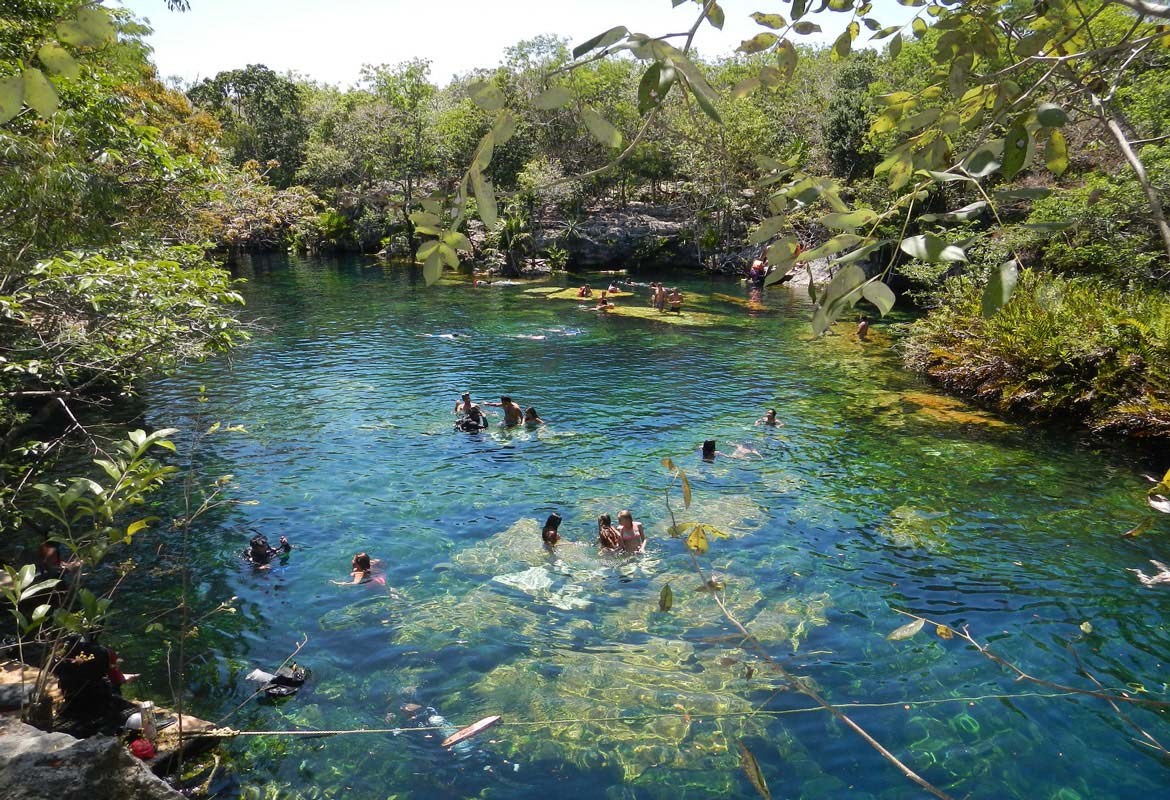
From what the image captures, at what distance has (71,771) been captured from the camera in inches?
172

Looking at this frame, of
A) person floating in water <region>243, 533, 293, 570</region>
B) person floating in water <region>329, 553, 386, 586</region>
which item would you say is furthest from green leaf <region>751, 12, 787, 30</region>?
person floating in water <region>243, 533, 293, 570</region>

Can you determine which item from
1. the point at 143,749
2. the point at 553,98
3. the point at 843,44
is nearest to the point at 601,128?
the point at 553,98

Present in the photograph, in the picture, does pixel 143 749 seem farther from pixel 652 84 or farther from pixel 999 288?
pixel 999 288

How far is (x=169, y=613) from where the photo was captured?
8406mm

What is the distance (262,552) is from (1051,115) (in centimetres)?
989

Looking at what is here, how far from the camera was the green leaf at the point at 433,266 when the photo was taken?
4.96ft

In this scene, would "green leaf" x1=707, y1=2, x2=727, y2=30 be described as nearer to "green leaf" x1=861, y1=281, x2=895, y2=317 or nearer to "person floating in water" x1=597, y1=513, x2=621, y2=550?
"green leaf" x1=861, y1=281, x2=895, y2=317

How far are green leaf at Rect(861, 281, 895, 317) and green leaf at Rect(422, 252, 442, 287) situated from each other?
0.88 meters

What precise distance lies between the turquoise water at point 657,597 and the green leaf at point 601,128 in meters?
1.58

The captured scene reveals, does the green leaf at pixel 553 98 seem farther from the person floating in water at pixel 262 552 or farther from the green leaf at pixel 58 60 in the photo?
the person floating in water at pixel 262 552

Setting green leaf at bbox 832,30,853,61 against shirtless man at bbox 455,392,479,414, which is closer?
green leaf at bbox 832,30,853,61

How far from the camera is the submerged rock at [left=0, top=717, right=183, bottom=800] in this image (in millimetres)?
4270

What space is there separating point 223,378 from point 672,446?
41.4 feet

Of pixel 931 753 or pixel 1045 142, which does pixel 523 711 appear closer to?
pixel 931 753
